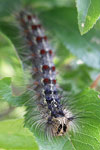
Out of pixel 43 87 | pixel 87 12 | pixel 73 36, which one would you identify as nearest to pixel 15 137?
pixel 43 87

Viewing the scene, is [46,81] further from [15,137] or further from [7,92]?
[15,137]

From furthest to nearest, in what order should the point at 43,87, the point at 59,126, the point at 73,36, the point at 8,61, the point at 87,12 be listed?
1. the point at 8,61
2. the point at 73,36
3. the point at 43,87
4. the point at 59,126
5. the point at 87,12

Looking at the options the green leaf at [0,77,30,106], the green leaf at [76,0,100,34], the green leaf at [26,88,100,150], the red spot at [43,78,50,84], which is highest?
the green leaf at [76,0,100,34]

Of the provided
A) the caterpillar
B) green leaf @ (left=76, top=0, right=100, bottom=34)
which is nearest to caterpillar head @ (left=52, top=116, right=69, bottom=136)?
the caterpillar

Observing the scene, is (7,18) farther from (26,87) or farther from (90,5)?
(90,5)

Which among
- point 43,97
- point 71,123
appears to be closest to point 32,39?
point 43,97

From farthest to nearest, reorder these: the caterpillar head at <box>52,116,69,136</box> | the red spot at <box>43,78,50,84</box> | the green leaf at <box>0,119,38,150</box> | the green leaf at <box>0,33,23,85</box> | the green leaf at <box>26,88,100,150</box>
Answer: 1. the green leaf at <box>0,33,23,85</box>
2. the red spot at <box>43,78,50,84</box>
3. the caterpillar head at <box>52,116,69,136</box>
4. the green leaf at <box>26,88,100,150</box>
5. the green leaf at <box>0,119,38,150</box>

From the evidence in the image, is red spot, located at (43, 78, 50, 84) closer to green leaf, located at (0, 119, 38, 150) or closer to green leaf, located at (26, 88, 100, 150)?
green leaf, located at (26, 88, 100, 150)
